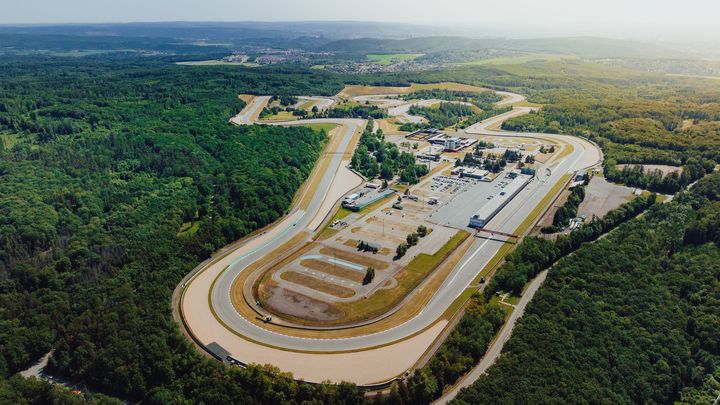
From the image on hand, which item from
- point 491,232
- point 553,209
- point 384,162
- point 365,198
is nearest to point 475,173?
point 384,162

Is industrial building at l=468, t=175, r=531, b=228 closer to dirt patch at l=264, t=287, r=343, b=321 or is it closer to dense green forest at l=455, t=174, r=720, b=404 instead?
dense green forest at l=455, t=174, r=720, b=404

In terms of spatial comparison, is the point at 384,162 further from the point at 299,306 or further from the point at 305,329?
the point at 305,329

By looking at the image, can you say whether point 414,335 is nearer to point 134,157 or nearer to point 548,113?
point 134,157

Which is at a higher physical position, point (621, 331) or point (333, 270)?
point (621, 331)

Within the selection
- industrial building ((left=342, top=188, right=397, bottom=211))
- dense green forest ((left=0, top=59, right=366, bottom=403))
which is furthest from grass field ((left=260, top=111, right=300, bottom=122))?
industrial building ((left=342, top=188, right=397, bottom=211))

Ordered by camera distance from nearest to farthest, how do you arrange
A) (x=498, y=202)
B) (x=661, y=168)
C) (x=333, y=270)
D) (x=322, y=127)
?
(x=333, y=270)
(x=498, y=202)
(x=661, y=168)
(x=322, y=127)

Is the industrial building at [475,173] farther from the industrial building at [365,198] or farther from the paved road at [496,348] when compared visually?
the paved road at [496,348]
